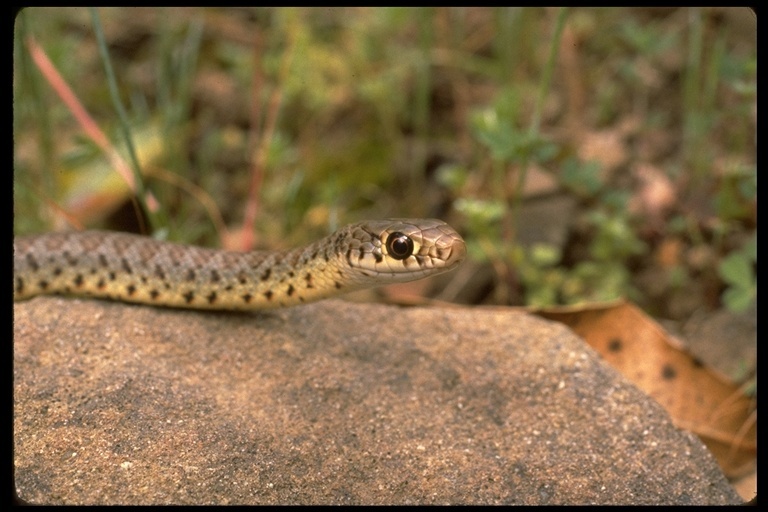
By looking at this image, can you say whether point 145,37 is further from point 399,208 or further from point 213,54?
point 399,208

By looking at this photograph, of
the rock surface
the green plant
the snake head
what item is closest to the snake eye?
the snake head

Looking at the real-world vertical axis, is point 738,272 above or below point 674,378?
above

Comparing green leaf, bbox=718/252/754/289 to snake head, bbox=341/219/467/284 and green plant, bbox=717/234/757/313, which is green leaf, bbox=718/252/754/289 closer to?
green plant, bbox=717/234/757/313

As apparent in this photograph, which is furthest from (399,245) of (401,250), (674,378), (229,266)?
(674,378)

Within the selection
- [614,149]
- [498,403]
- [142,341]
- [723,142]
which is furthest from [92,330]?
[723,142]

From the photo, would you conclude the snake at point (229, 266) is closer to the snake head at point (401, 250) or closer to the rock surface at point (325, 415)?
the snake head at point (401, 250)

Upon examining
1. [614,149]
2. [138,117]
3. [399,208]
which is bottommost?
[399,208]

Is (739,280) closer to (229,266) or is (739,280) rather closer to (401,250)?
(401,250)
